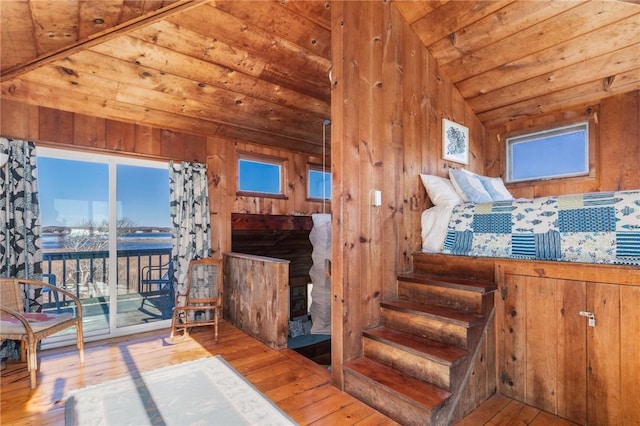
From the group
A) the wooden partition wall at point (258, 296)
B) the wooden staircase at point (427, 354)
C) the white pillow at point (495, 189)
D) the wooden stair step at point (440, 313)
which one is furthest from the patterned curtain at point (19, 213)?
the white pillow at point (495, 189)

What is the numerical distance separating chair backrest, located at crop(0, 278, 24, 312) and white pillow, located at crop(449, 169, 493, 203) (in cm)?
374

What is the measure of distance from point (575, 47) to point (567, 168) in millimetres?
1132

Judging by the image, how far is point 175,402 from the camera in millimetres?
1894

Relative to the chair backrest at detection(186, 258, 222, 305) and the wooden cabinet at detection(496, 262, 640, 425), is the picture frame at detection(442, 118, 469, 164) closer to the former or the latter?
the wooden cabinet at detection(496, 262, 640, 425)

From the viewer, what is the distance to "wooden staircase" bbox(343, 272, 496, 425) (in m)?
1.66

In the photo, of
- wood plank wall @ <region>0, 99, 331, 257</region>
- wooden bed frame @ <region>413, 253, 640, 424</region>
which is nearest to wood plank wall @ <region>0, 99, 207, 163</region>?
wood plank wall @ <region>0, 99, 331, 257</region>

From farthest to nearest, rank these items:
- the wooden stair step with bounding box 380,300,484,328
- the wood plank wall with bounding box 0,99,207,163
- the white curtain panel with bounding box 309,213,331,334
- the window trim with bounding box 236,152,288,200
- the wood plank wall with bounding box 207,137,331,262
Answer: the window trim with bounding box 236,152,288,200
the wood plank wall with bounding box 207,137,331,262
the white curtain panel with bounding box 309,213,331,334
the wood plank wall with bounding box 0,99,207,163
the wooden stair step with bounding box 380,300,484,328

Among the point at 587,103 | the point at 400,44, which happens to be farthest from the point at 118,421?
the point at 587,103

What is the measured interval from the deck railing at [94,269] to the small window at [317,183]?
2.12m

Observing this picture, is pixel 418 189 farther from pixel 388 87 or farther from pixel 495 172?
pixel 495 172

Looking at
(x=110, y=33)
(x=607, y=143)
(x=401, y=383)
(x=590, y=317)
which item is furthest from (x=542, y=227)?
(x=110, y=33)

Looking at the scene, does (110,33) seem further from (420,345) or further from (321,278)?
(321,278)

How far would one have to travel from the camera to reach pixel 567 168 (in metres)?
2.98

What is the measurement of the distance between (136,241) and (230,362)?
178 cm
